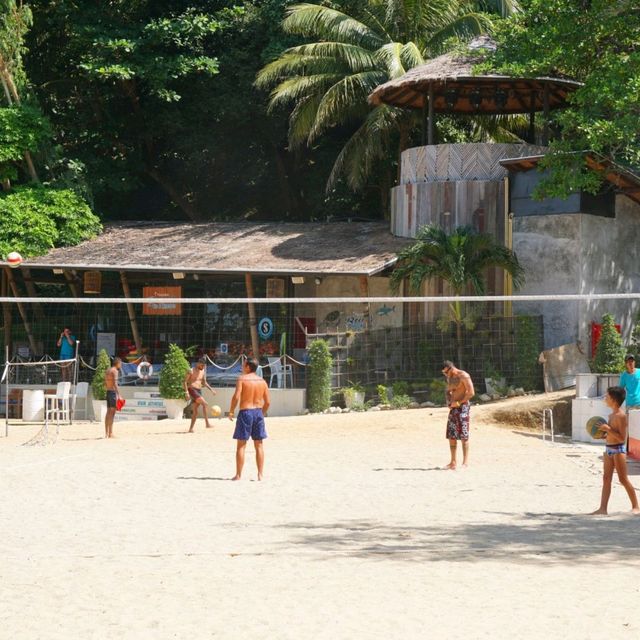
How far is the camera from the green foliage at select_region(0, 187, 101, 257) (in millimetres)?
27797

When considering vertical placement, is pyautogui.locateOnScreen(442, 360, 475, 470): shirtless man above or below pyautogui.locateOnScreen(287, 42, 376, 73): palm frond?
below

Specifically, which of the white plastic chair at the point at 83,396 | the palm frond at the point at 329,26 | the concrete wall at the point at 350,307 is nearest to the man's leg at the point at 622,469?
the concrete wall at the point at 350,307

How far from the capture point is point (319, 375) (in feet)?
80.1

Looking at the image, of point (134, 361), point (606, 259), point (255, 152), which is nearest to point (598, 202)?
point (606, 259)

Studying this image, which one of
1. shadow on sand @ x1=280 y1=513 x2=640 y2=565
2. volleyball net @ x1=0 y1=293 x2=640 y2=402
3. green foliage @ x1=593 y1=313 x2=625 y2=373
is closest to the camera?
shadow on sand @ x1=280 y1=513 x2=640 y2=565

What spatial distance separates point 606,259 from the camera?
25.5 m

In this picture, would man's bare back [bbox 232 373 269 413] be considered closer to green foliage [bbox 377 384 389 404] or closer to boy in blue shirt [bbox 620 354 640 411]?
boy in blue shirt [bbox 620 354 640 411]

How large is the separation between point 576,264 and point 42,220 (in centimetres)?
1271

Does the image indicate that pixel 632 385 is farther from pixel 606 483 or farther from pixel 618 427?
pixel 606 483

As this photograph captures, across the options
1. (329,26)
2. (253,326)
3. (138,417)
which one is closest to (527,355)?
(253,326)

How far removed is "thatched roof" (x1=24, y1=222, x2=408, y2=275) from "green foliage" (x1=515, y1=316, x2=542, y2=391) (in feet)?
10.1

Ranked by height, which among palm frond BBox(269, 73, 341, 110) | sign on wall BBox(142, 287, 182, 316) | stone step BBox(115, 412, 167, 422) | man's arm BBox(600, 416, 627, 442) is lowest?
stone step BBox(115, 412, 167, 422)

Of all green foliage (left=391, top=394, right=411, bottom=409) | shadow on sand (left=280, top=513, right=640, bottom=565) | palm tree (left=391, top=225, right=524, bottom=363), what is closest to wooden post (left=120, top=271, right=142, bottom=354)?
palm tree (left=391, top=225, right=524, bottom=363)

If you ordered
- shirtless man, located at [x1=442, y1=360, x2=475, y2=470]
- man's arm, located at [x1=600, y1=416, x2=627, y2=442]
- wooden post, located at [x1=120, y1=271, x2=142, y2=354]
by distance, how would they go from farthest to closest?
wooden post, located at [x1=120, y1=271, x2=142, y2=354], shirtless man, located at [x1=442, y1=360, x2=475, y2=470], man's arm, located at [x1=600, y1=416, x2=627, y2=442]
